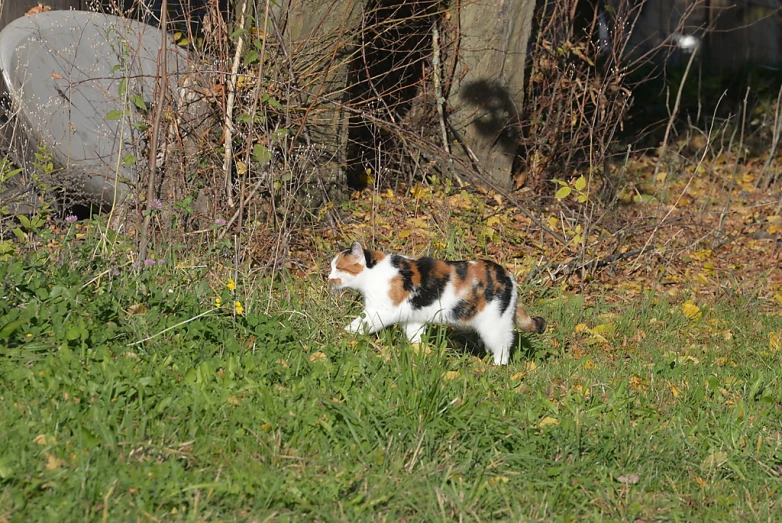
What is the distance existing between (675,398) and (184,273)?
3.00 m

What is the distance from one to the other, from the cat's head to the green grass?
21cm

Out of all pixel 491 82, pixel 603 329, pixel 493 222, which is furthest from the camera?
pixel 491 82

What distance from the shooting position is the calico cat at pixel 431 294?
507cm

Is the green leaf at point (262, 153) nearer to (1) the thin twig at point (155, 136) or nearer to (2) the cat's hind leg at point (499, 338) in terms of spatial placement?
(1) the thin twig at point (155, 136)

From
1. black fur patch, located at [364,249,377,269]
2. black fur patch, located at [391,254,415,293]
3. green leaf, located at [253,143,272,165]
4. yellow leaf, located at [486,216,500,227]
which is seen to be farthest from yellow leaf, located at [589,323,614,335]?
green leaf, located at [253,143,272,165]

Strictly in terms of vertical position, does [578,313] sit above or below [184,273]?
below

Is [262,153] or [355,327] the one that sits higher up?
[262,153]

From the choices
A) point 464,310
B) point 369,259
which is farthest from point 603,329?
point 369,259

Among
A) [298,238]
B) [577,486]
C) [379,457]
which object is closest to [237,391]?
[379,457]

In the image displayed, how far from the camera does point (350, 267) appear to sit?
5152mm

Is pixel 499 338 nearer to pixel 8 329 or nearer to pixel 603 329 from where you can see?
pixel 603 329

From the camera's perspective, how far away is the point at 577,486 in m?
3.68

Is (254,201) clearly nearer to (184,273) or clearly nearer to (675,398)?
(184,273)

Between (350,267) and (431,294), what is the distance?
518 millimetres
